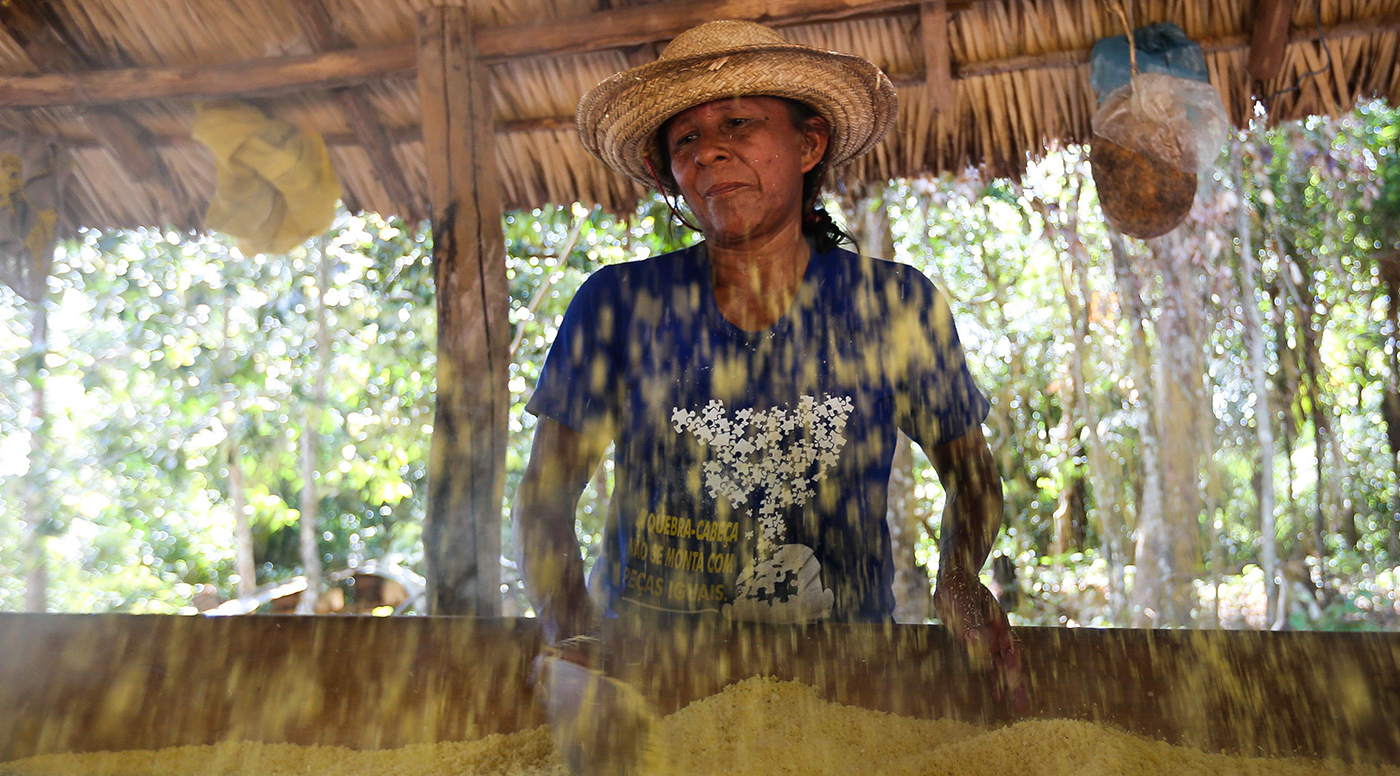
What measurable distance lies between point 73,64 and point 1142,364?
529 centimetres

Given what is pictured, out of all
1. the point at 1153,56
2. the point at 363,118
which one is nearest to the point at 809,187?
the point at 1153,56

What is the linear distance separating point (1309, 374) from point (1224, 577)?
6.58 feet

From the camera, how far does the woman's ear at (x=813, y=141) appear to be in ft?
6.65

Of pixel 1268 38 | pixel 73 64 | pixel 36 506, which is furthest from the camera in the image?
pixel 36 506

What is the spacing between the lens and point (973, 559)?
1.71 m

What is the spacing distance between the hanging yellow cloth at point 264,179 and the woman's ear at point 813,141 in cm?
179

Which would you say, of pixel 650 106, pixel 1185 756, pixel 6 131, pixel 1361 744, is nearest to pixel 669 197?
pixel 650 106

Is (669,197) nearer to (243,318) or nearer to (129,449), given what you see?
(243,318)

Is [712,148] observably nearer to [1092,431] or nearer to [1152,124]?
[1152,124]

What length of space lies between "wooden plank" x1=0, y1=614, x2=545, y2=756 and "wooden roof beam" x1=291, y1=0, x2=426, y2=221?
168cm

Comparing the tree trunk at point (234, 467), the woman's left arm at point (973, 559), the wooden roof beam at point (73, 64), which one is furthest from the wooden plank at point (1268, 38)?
the tree trunk at point (234, 467)

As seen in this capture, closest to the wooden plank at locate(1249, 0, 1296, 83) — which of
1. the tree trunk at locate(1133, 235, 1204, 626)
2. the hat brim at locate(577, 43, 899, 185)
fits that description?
the hat brim at locate(577, 43, 899, 185)

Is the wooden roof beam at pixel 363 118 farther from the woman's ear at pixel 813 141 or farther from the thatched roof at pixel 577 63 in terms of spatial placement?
the woman's ear at pixel 813 141

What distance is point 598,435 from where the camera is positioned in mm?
1911
